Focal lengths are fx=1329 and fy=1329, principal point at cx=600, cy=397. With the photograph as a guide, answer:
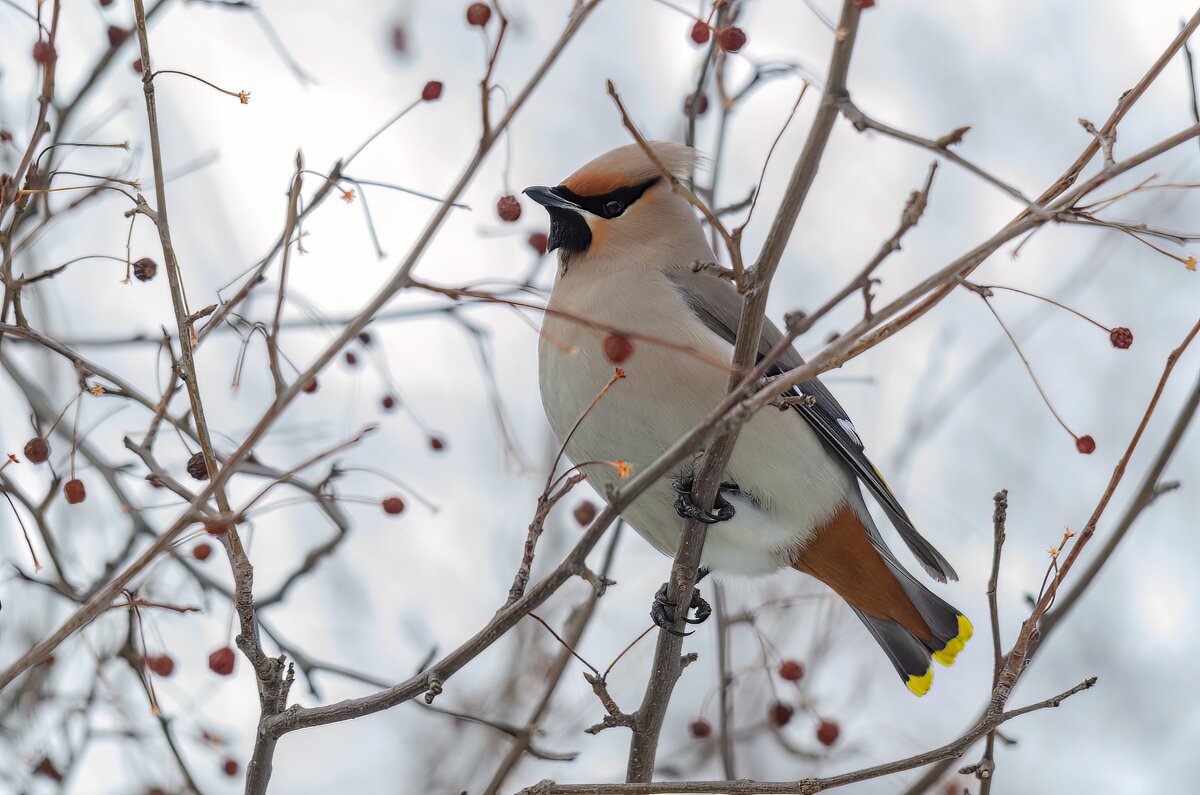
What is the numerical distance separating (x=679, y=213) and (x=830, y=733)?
1.66 m

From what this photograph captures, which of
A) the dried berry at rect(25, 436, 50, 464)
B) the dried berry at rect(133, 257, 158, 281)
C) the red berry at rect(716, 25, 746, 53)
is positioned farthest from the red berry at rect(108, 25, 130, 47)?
the red berry at rect(716, 25, 746, 53)

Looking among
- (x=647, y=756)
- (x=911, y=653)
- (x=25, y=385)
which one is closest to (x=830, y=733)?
(x=911, y=653)

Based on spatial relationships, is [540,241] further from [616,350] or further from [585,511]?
[616,350]

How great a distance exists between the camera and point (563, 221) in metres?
4.15

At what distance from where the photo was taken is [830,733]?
12.7 feet

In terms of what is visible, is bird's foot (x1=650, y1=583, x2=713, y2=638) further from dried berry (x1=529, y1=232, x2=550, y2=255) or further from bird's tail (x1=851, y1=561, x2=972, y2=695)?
dried berry (x1=529, y1=232, x2=550, y2=255)

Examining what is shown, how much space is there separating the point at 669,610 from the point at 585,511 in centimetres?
84

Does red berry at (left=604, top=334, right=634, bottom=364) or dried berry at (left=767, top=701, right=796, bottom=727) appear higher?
dried berry at (left=767, top=701, right=796, bottom=727)

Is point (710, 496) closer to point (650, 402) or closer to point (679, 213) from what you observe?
point (650, 402)

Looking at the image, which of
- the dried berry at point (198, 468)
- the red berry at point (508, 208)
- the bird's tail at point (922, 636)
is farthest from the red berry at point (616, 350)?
the bird's tail at point (922, 636)

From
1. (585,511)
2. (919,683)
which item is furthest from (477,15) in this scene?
(919,683)

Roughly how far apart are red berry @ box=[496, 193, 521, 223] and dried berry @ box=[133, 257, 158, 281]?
77 centimetres

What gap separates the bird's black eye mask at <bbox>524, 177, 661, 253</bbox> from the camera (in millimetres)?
4102

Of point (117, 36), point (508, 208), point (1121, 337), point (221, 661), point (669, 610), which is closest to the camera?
point (1121, 337)
